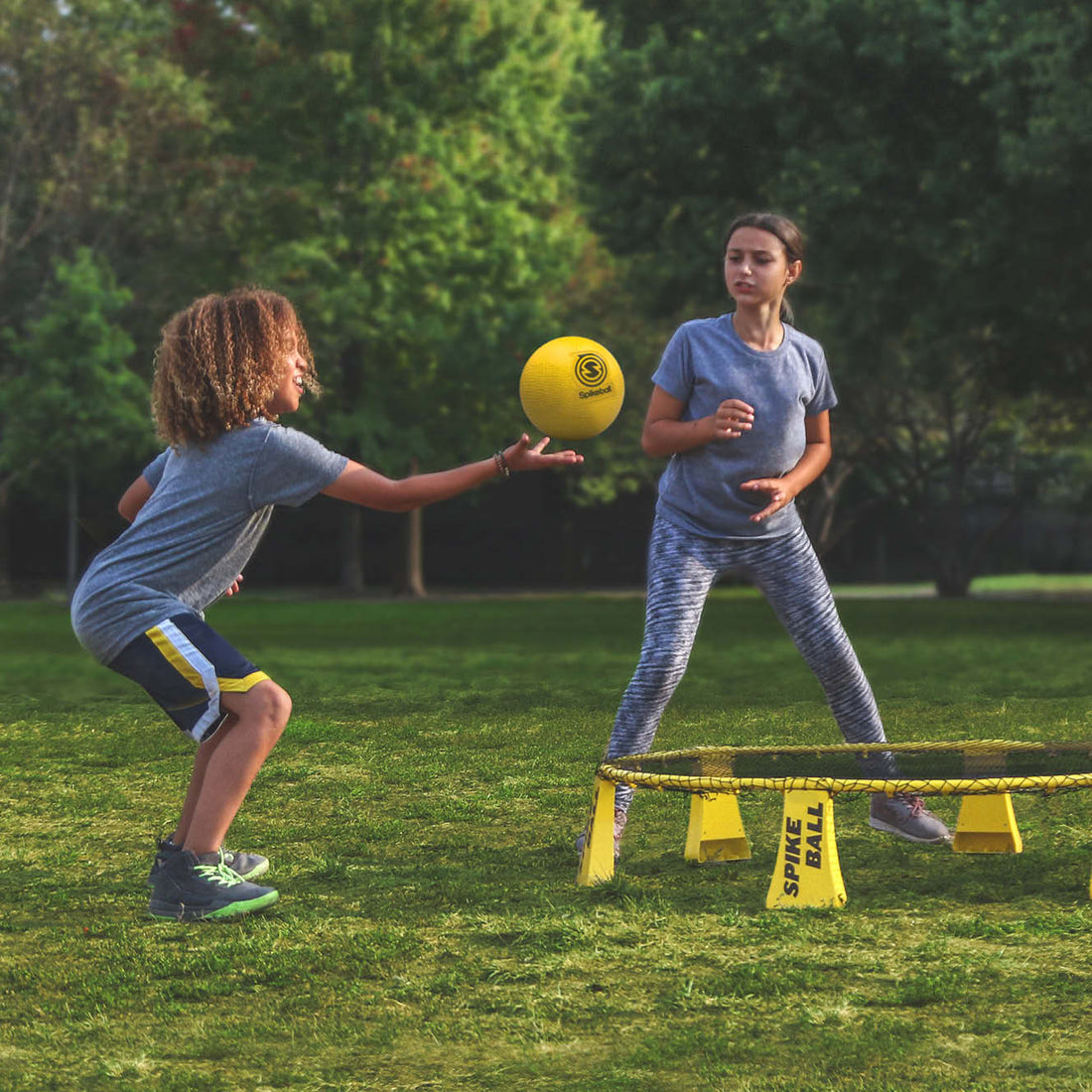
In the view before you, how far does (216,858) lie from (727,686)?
24.6 ft

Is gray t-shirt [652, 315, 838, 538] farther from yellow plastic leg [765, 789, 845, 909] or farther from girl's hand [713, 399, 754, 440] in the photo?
yellow plastic leg [765, 789, 845, 909]

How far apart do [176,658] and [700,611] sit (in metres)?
1.81

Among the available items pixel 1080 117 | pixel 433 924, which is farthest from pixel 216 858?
pixel 1080 117

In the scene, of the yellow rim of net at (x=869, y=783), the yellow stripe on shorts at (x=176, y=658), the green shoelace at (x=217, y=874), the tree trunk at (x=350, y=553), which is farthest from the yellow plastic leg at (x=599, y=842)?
the tree trunk at (x=350, y=553)

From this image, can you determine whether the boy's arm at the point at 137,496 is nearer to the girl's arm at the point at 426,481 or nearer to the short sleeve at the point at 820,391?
the girl's arm at the point at 426,481

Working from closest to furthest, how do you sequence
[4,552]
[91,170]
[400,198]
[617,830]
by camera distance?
1. [617,830]
2. [91,170]
3. [400,198]
4. [4,552]

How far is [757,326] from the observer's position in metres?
5.86

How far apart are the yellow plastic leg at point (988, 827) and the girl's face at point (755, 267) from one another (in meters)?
1.88

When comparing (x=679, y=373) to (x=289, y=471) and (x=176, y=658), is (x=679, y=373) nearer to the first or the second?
(x=289, y=471)

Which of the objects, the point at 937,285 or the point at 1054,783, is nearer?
the point at 1054,783

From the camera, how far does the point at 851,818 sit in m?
6.54

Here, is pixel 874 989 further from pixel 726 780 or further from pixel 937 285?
pixel 937 285

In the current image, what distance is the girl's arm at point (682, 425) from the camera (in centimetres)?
556

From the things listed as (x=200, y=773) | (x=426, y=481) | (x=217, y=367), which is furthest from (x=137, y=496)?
(x=426, y=481)
